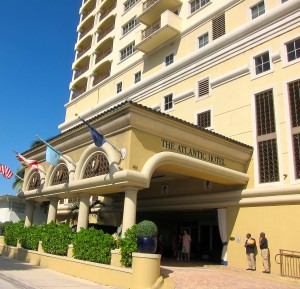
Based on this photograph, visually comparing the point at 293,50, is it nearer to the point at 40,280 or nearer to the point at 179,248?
the point at 179,248

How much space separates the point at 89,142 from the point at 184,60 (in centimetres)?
1058

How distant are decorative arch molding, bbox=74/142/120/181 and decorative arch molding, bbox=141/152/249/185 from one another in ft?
3.84

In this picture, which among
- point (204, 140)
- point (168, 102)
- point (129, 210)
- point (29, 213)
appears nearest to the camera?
point (129, 210)

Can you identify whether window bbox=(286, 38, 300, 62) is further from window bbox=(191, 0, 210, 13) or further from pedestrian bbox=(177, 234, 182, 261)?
pedestrian bbox=(177, 234, 182, 261)

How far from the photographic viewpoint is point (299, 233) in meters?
15.1

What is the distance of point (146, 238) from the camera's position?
1145 centimetres

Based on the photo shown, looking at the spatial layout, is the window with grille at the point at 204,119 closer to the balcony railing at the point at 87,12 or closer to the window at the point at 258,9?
the window at the point at 258,9

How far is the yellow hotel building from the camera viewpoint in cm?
1452

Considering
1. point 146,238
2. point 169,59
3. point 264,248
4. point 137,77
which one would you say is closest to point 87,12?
point 137,77

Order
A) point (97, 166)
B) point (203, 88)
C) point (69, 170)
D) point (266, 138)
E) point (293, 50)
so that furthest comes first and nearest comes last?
point (203, 88) < point (266, 138) < point (293, 50) < point (69, 170) < point (97, 166)

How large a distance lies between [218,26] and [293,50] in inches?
257

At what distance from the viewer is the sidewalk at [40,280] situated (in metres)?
11.4

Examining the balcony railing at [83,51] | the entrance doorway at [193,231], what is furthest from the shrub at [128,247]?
the balcony railing at [83,51]

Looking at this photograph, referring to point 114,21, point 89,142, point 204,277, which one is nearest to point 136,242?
point 204,277
